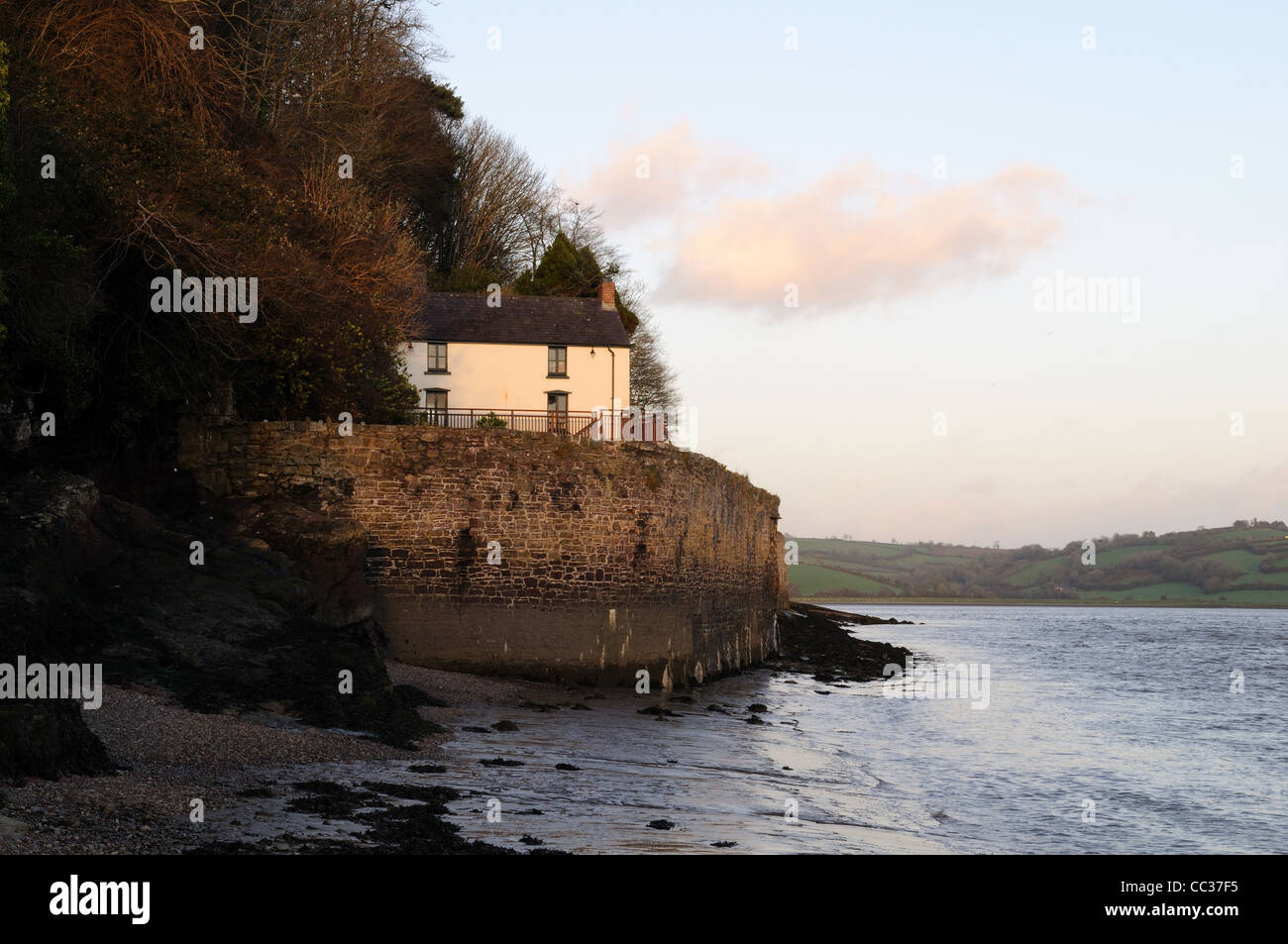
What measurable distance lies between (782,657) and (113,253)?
93.0 ft

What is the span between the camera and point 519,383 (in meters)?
39.8

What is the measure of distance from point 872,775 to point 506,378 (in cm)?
2419

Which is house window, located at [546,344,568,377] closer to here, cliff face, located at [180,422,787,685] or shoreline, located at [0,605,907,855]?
cliff face, located at [180,422,787,685]

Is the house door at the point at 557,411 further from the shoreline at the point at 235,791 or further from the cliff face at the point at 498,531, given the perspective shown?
the shoreline at the point at 235,791

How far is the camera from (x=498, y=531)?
24.3 metres

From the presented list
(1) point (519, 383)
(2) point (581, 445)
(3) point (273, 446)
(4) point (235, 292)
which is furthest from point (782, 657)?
(4) point (235, 292)

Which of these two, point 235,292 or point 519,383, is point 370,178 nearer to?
point 519,383

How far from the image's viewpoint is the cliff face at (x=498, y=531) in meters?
23.6

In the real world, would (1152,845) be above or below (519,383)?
below
